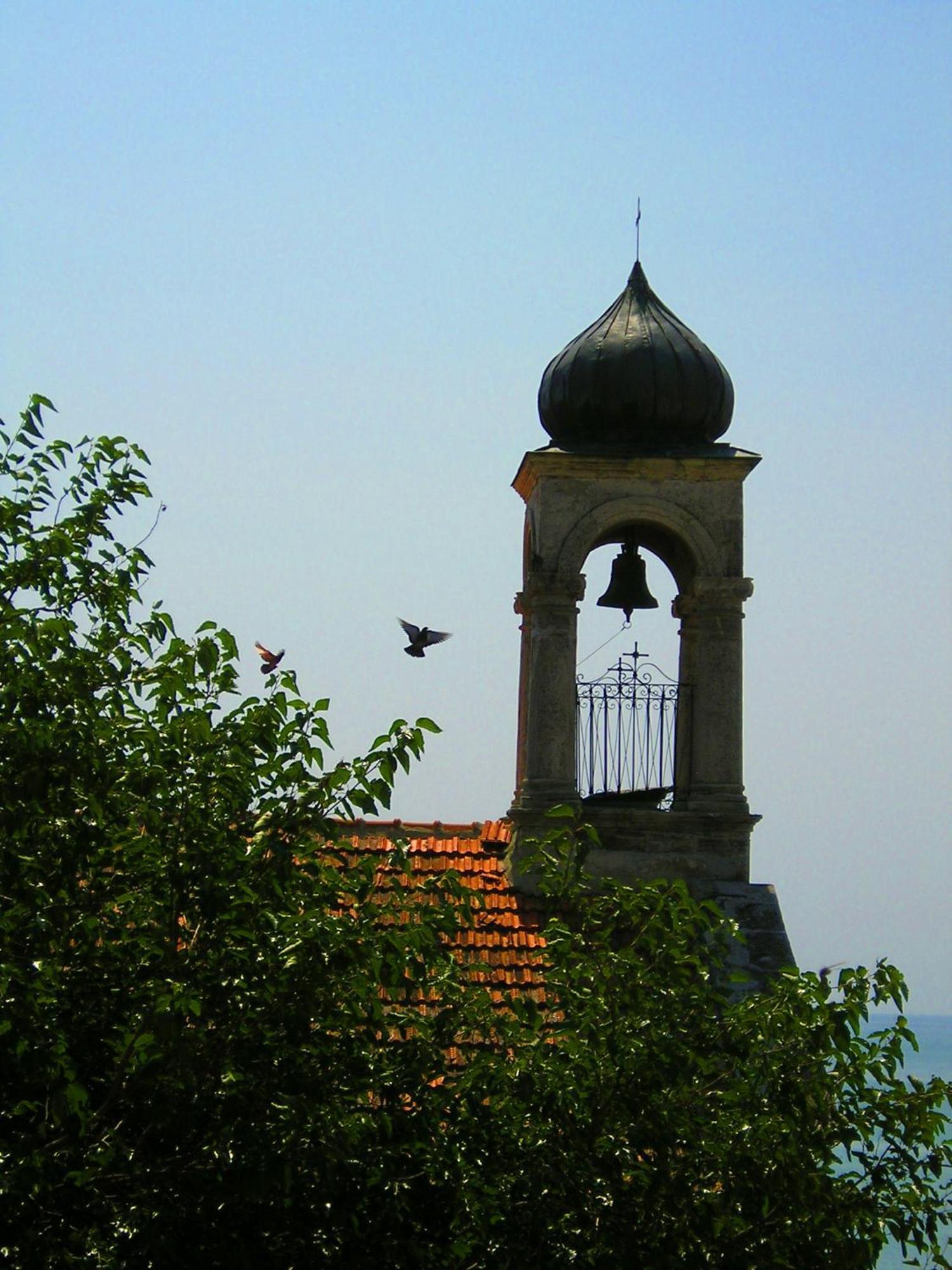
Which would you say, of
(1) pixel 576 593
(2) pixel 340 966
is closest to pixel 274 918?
(2) pixel 340 966

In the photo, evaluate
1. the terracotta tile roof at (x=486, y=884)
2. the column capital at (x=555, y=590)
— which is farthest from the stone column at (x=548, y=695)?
the terracotta tile roof at (x=486, y=884)

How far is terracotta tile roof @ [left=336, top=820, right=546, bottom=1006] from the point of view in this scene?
11828 mm

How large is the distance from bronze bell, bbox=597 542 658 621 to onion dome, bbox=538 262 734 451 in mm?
887

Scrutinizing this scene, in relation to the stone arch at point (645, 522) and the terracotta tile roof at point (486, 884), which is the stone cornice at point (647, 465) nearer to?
the stone arch at point (645, 522)

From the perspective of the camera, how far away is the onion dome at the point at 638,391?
1322cm

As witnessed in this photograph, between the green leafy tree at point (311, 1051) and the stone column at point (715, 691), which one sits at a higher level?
the stone column at point (715, 691)

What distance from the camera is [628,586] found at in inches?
541

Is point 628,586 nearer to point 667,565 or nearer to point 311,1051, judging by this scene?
point 667,565

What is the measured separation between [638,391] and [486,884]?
3.24 metres

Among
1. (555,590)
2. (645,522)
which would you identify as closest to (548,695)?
(555,590)

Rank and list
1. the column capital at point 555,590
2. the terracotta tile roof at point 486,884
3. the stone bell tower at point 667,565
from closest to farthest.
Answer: the terracotta tile roof at point 486,884
the stone bell tower at point 667,565
the column capital at point 555,590

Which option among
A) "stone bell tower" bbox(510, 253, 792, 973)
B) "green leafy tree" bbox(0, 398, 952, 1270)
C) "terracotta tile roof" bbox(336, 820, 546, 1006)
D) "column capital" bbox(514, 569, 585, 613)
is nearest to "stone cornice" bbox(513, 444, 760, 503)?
"stone bell tower" bbox(510, 253, 792, 973)

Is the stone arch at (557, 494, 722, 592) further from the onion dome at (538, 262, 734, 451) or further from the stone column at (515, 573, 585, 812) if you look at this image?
the onion dome at (538, 262, 734, 451)

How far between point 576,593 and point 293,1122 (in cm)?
641
